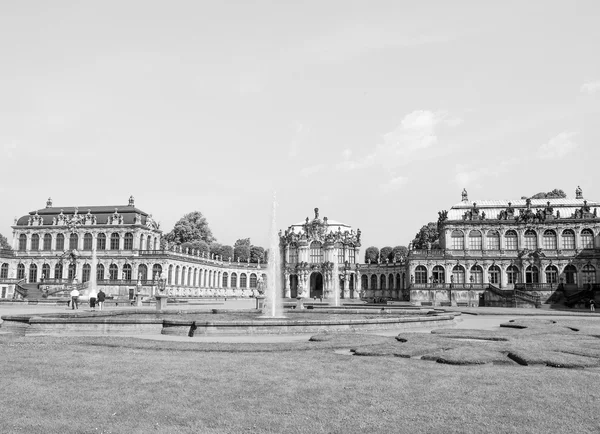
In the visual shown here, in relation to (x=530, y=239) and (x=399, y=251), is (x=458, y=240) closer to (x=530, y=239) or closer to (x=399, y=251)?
(x=530, y=239)

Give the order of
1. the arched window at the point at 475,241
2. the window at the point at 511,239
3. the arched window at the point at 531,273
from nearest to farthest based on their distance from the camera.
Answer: the arched window at the point at 531,273 → the window at the point at 511,239 → the arched window at the point at 475,241

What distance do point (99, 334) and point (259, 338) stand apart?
23.8ft

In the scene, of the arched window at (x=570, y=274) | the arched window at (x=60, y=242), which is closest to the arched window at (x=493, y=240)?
the arched window at (x=570, y=274)

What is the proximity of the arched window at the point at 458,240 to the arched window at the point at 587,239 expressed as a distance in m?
17.5

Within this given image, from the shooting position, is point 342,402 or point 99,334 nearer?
point 342,402

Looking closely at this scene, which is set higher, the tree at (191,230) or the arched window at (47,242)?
the tree at (191,230)

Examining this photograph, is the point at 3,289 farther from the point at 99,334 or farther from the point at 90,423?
the point at 90,423

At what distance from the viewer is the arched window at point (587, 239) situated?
269 ft

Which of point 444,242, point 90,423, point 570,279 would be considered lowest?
point 90,423

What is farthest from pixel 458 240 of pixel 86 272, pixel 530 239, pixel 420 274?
pixel 86 272

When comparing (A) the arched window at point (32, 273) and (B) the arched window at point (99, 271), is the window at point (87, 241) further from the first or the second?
(A) the arched window at point (32, 273)

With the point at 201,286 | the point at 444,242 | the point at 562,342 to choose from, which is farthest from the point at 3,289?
the point at 562,342

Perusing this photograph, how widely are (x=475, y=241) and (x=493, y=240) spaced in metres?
2.73

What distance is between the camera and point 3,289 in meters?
85.4
